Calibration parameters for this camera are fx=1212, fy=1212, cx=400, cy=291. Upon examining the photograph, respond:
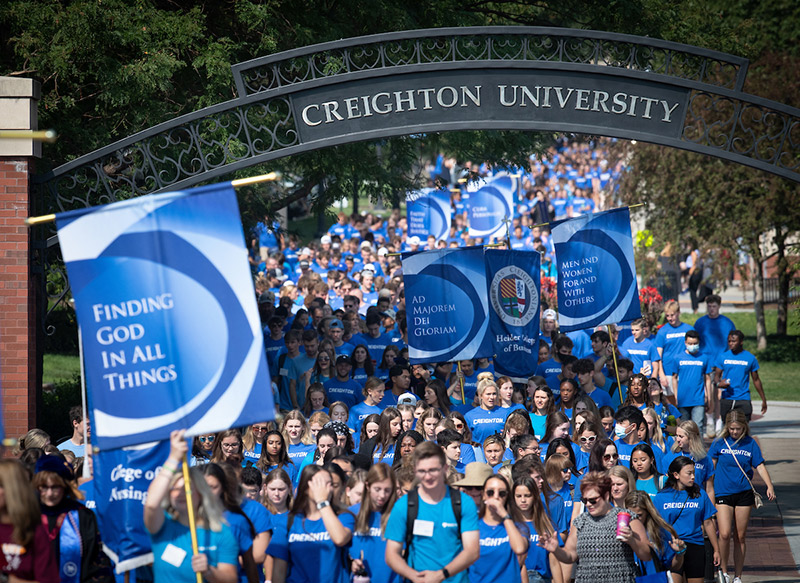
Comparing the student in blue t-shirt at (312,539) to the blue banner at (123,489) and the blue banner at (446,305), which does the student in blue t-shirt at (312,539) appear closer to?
the blue banner at (123,489)

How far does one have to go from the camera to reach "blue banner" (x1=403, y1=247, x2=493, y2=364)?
47.6ft

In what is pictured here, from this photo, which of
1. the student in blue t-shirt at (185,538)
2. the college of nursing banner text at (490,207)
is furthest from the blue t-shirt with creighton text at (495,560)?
the college of nursing banner text at (490,207)

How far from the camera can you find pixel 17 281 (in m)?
11.4

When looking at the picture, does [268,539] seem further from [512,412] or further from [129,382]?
[512,412]

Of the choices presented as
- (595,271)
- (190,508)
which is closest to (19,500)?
(190,508)

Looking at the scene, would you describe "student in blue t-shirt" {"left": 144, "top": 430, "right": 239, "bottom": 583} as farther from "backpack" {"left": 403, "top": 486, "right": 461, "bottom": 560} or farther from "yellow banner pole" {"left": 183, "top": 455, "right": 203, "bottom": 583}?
"backpack" {"left": 403, "top": 486, "right": 461, "bottom": 560}

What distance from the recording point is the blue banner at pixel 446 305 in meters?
14.5

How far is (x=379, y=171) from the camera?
16.2m

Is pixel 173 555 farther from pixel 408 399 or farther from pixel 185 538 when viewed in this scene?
pixel 408 399

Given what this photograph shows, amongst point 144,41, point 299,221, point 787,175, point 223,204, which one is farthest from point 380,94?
point 299,221

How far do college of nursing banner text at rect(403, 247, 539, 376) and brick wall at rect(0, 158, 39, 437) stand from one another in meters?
4.74

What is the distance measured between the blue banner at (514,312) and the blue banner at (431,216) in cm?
1691

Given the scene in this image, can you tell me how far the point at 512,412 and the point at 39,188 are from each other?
16.6ft

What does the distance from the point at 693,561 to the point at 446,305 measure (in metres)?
5.62
